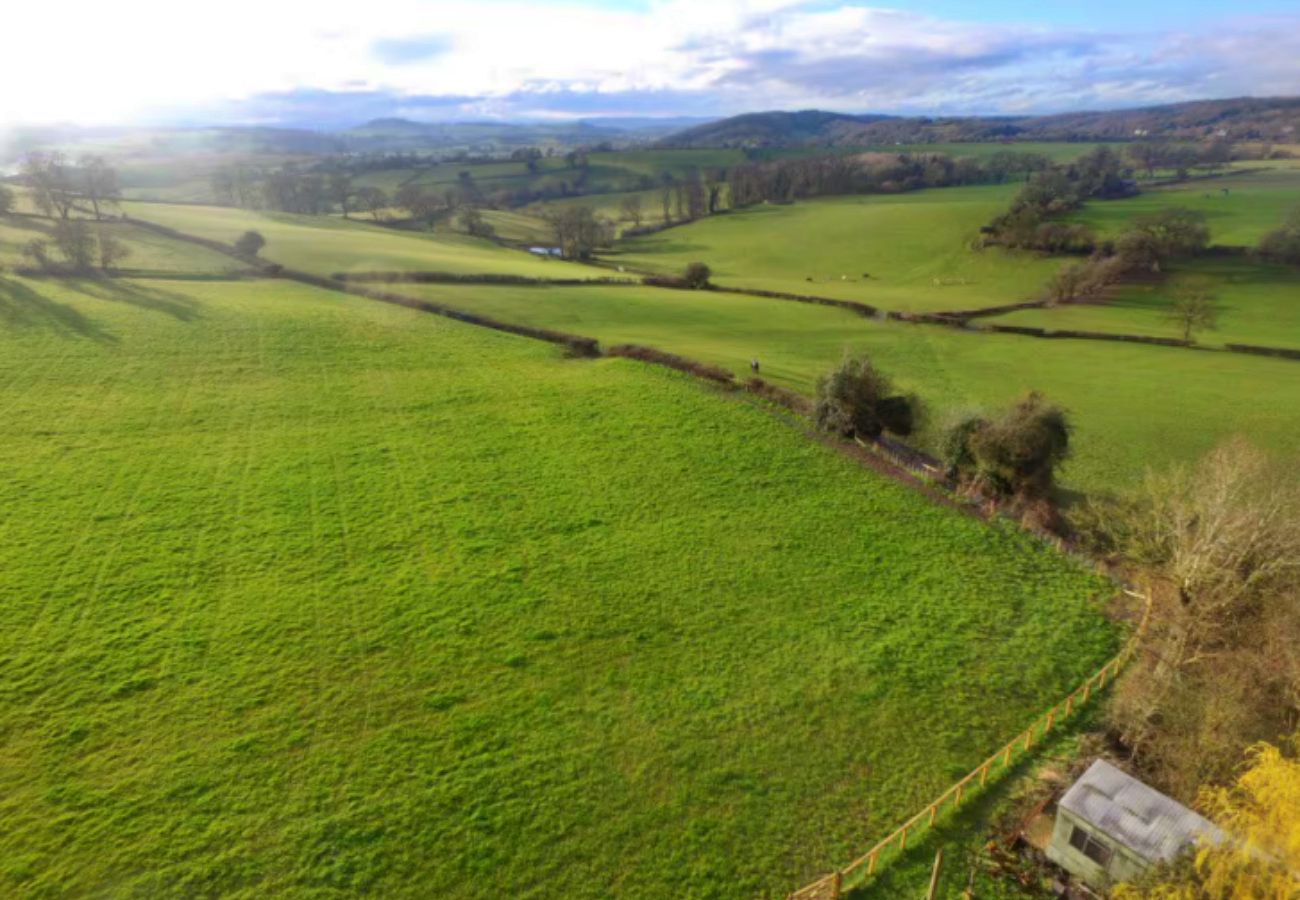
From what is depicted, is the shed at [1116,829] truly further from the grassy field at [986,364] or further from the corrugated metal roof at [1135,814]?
the grassy field at [986,364]

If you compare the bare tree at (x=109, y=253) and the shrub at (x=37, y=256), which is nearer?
the shrub at (x=37, y=256)

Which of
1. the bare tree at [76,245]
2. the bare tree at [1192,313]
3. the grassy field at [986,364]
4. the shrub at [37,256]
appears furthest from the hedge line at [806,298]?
the shrub at [37,256]

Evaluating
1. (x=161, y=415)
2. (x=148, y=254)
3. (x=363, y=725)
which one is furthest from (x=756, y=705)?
(x=148, y=254)

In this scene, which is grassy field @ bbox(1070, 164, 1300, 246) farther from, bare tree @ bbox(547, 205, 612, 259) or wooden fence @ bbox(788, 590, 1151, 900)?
wooden fence @ bbox(788, 590, 1151, 900)

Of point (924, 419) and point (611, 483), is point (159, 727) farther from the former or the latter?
point (924, 419)

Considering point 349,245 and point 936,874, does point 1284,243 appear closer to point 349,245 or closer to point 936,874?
point 936,874
